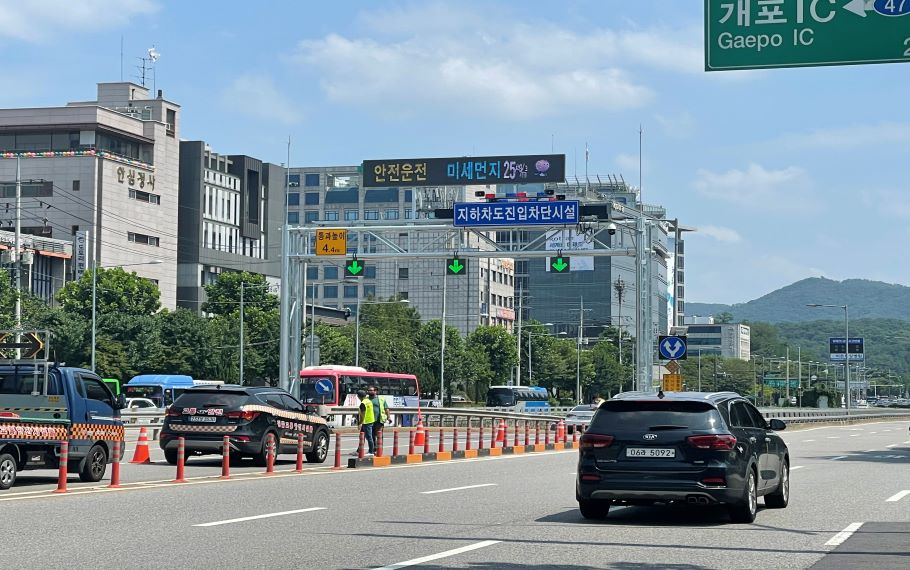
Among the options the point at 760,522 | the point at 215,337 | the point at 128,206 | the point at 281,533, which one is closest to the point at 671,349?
the point at 760,522

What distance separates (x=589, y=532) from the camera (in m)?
14.0

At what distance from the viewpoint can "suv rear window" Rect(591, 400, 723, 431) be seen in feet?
49.3

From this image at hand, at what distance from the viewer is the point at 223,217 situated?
461 ft

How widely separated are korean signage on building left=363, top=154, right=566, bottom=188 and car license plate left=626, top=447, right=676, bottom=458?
32.5 m

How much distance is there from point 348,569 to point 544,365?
12580 cm

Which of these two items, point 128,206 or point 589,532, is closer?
point 589,532

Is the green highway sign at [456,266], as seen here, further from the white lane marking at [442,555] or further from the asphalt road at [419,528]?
the white lane marking at [442,555]

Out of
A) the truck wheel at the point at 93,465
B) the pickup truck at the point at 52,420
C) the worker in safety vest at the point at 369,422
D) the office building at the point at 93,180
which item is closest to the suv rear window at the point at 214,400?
the worker in safety vest at the point at 369,422

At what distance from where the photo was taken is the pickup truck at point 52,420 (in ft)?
64.0

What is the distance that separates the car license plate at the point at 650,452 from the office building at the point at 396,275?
138 m

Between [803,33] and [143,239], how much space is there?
370 ft

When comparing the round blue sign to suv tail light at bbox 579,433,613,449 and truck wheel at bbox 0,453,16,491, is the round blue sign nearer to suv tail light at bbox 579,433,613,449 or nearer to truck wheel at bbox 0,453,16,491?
truck wheel at bbox 0,453,16,491

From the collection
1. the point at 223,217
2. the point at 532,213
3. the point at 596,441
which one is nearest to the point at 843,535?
the point at 596,441

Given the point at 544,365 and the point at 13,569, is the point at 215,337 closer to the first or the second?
the point at 544,365
